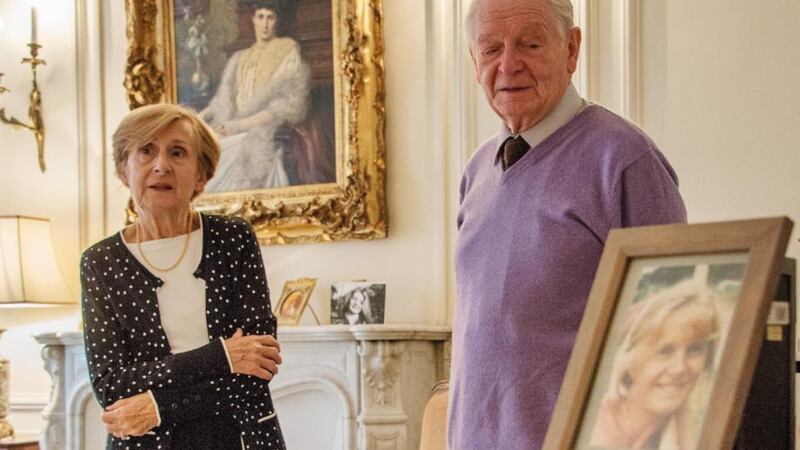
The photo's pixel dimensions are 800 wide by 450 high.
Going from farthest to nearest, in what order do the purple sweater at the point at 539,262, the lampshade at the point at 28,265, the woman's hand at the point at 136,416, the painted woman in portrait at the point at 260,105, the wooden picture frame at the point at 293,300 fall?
1. the lampshade at the point at 28,265
2. the painted woman in portrait at the point at 260,105
3. the wooden picture frame at the point at 293,300
4. the woman's hand at the point at 136,416
5. the purple sweater at the point at 539,262

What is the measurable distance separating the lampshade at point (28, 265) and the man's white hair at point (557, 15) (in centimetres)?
385

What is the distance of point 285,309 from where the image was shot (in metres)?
4.53

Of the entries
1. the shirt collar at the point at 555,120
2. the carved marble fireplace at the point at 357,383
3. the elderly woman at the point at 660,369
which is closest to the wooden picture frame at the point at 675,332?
the elderly woman at the point at 660,369

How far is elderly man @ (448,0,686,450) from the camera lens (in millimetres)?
1323

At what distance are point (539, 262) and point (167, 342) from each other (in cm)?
102

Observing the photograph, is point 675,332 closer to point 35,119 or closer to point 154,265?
point 154,265

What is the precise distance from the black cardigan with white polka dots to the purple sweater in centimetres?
77

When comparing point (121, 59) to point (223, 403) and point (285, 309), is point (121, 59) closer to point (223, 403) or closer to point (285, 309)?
point (285, 309)

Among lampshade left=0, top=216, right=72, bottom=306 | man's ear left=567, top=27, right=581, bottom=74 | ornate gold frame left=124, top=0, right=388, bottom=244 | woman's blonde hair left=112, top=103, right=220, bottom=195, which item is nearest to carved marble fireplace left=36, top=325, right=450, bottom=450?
ornate gold frame left=124, top=0, right=388, bottom=244

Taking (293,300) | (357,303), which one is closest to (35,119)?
(293,300)

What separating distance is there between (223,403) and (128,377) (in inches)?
7.3

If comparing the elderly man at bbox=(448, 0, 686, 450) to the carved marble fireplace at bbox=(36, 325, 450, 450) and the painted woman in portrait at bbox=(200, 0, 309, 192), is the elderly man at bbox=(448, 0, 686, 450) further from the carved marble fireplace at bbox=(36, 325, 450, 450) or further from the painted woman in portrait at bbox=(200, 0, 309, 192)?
the painted woman in portrait at bbox=(200, 0, 309, 192)

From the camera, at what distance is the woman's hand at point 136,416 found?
205cm

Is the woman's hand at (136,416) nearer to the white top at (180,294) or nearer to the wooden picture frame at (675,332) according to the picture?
the white top at (180,294)
